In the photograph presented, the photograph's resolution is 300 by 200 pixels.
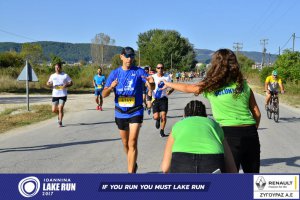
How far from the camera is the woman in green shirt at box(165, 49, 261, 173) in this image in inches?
165

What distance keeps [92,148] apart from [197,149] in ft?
20.6

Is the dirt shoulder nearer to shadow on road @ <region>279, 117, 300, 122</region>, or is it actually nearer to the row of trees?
shadow on road @ <region>279, 117, 300, 122</region>

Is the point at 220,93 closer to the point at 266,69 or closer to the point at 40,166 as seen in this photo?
the point at 40,166

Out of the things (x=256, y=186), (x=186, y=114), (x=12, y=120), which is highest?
(x=186, y=114)

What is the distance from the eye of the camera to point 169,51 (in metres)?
99.0

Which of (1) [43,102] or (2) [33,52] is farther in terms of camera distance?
(2) [33,52]

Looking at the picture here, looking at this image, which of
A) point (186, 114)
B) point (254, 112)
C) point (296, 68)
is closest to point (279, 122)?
point (254, 112)

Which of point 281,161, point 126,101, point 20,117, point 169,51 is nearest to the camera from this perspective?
point 126,101

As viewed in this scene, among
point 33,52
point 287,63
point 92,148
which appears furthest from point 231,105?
point 33,52

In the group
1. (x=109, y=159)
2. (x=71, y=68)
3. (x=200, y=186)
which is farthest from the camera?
(x=71, y=68)

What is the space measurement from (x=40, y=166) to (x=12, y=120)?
7.73 metres

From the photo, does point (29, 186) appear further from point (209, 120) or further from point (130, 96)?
point (130, 96)

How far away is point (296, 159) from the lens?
8.12 metres

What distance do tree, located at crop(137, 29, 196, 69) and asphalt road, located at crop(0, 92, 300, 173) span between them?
79404mm
